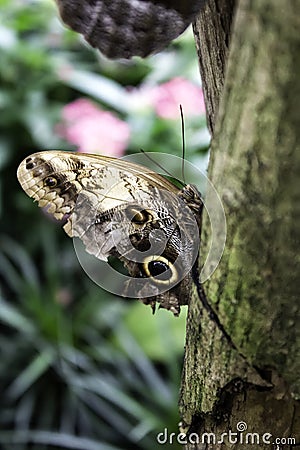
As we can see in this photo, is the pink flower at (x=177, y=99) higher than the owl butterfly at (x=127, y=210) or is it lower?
lower

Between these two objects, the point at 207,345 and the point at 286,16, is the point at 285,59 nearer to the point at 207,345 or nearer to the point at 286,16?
the point at 286,16

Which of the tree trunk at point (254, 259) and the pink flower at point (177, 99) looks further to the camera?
the pink flower at point (177, 99)

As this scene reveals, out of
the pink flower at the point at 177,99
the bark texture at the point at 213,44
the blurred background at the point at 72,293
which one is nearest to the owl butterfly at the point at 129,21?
the bark texture at the point at 213,44

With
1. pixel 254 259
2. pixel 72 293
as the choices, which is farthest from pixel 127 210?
pixel 72 293

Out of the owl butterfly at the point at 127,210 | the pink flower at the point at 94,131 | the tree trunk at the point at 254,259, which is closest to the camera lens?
the tree trunk at the point at 254,259

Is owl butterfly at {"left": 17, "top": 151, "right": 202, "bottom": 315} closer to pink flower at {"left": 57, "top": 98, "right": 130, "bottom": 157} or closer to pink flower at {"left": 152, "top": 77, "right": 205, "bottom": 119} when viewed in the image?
pink flower at {"left": 57, "top": 98, "right": 130, "bottom": 157}

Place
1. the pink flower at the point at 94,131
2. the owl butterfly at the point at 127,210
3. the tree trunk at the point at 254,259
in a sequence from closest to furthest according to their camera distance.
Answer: the tree trunk at the point at 254,259, the owl butterfly at the point at 127,210, the pink flower at the point at 94,131

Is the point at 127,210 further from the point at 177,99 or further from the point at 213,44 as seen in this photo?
the point at 177,99

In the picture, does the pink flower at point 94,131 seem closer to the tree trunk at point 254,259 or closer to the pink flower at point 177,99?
the pink flower at point 177,99
